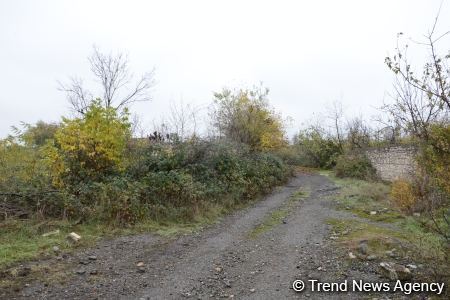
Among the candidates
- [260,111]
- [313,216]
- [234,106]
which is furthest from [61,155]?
[260,111]

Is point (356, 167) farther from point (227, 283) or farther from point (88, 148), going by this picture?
point (227, 283)

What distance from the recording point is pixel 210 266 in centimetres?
624

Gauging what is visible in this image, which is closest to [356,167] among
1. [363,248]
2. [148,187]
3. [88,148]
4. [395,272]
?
[148,187]

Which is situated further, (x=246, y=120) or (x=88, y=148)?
(x=246, y=120)

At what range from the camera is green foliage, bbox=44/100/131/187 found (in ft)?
32.9

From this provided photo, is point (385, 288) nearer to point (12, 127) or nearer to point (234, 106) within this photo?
point (12, 127)

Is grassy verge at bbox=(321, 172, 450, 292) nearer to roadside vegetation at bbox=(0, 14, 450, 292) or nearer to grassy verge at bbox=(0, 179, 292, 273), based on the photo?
roadside vegetation at bbox=(0, 14, 450, 292)

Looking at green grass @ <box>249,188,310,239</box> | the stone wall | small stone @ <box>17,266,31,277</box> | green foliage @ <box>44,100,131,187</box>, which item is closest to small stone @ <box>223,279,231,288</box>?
green grass @ <box>249,188,310,239</box>

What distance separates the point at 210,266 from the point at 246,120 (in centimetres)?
1684

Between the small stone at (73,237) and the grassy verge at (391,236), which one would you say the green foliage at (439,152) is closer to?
the grassy verge at (391,236)

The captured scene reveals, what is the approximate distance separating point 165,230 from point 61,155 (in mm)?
3956

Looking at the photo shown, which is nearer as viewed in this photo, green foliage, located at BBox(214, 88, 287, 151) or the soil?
the soil

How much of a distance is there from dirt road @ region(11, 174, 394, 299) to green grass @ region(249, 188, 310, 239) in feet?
0.48

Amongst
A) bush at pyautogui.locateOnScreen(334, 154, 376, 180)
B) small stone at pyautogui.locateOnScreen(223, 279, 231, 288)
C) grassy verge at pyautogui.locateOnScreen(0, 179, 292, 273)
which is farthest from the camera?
bush at pyautogui.locateOnScreen(334, 154, 376, 180)
